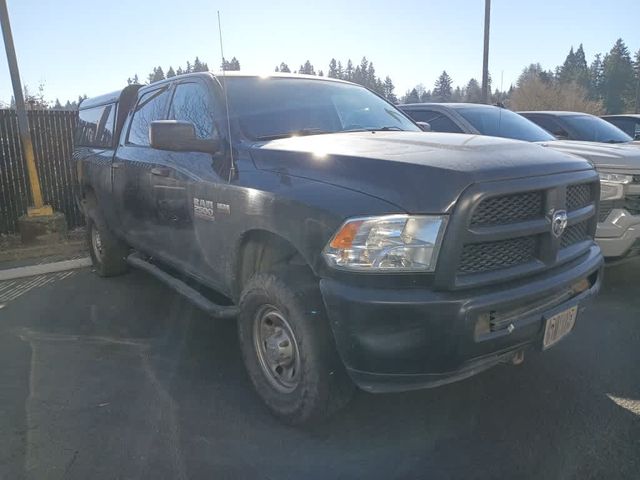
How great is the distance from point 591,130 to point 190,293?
6535mm

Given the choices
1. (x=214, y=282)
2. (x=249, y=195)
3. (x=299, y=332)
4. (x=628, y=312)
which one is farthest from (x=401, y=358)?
(x=628, y=312)

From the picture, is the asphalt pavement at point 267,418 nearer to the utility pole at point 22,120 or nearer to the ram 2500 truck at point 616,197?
the ram 2500 truck at point 616,197

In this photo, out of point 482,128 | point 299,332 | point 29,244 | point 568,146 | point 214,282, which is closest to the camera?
point 299,332

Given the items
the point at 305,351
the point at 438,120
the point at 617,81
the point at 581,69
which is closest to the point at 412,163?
the point at 305,351

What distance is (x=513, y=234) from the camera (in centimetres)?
236

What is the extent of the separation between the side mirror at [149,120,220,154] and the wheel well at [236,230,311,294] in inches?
27.4

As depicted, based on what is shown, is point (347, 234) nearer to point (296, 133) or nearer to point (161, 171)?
point (296, 133)

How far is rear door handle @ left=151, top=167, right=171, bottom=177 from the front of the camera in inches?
151

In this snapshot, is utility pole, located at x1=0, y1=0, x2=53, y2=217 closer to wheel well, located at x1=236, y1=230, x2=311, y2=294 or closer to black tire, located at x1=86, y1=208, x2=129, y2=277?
black tire, located at x1=86, y1=208, x2=129, y2=277

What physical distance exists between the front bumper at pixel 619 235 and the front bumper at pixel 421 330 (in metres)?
2.63

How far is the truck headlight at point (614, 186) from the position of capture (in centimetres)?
464

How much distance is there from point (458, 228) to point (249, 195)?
124 cm

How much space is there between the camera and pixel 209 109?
3.53 m

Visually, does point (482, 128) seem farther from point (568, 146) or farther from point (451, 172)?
point (451, 172)
